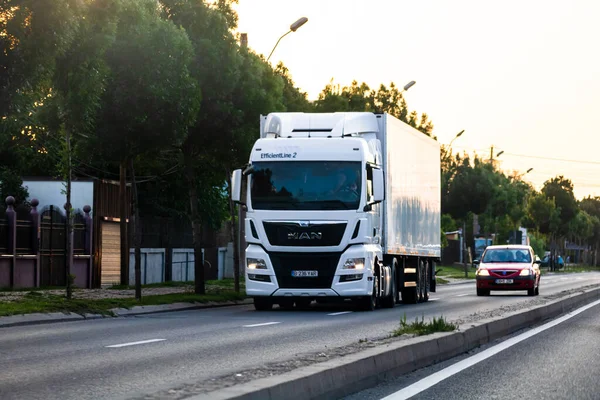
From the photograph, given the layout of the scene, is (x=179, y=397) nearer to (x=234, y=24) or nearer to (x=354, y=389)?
(x=354, y=389)

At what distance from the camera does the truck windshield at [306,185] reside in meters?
24.6

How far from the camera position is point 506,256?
38.2 meters

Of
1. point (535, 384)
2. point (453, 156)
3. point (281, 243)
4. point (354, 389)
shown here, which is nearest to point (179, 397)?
point (354, 389)

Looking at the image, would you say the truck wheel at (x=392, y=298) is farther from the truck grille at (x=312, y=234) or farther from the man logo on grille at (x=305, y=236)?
the man logo on grille at (x=305, y=236)

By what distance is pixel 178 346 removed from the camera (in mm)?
15164

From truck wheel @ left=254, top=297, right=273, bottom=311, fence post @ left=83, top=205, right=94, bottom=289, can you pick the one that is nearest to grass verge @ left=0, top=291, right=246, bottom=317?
truck wheel @ left=254, top=297, right=273, bottom=311

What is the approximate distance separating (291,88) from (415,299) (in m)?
12.8

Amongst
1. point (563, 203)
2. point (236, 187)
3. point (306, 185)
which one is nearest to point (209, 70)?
point (236, 187)

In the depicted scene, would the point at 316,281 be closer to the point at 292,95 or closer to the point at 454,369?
the point at 454,369

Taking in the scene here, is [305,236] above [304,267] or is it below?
above

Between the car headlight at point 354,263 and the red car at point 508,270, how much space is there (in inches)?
508

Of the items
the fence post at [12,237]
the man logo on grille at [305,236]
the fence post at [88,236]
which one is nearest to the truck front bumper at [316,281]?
the man logo on grille at [305,236]

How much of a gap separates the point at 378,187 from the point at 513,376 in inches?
519

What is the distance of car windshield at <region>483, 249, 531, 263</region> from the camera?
37.8 metres
